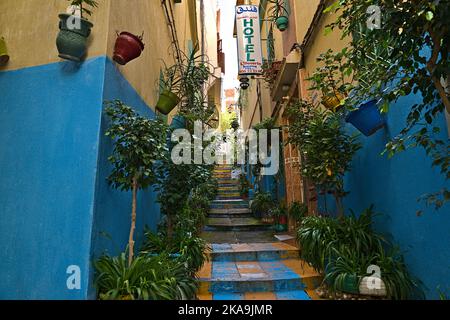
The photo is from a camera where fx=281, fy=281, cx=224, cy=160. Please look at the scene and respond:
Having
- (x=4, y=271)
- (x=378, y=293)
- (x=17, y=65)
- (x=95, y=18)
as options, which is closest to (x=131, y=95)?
(x=95, y=18)

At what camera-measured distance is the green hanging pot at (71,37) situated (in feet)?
8.45

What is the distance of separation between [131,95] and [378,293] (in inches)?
134

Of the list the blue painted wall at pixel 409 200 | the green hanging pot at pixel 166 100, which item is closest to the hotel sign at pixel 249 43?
the green hanging pot at pixel 166 100

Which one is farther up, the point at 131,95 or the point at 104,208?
the point at 131,95

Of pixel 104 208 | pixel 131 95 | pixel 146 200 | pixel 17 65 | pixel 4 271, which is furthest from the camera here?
A: pixel 146 200

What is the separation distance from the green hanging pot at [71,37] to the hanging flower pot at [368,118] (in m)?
2.70

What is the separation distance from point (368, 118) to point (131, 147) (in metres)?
2.33

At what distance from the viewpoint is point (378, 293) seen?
2508 millimetres

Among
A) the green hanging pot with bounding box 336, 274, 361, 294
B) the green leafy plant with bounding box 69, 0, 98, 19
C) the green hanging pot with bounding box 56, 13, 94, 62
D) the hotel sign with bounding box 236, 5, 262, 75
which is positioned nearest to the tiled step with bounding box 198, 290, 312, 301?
the green hanging pot with bounding box 336, 274, 361, 294

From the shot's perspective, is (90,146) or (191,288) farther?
(191,288)

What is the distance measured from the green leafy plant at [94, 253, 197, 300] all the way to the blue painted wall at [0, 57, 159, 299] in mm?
116

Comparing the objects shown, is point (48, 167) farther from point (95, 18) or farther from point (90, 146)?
point (95, 18)
